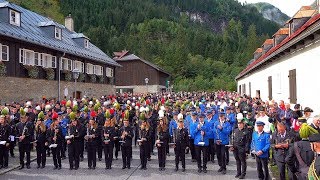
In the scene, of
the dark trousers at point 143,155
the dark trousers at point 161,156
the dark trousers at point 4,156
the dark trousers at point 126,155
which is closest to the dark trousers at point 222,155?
the dark trousers at point 161,156

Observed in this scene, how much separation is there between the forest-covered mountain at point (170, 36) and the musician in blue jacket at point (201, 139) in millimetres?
51156

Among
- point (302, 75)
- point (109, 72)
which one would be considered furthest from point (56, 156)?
point (109, 72)

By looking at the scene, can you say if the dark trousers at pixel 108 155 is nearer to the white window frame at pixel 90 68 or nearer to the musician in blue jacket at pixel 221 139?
the musician in blue jacket at pixel 221 139

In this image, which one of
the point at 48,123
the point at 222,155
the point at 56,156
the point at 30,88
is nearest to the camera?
the point at 222,155

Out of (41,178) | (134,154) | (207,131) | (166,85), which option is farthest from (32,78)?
(166,85)

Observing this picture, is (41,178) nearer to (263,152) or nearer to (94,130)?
(94,130)

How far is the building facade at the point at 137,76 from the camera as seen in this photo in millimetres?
55594

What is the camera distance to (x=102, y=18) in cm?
10888

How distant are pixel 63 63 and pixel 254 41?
69864 mm

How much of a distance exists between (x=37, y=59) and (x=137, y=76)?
107 ft

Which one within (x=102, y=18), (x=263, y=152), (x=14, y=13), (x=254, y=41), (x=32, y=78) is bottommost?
(x=263, y=152)

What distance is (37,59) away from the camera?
930 inches

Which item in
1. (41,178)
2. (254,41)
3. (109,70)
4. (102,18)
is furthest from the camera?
(102,18)

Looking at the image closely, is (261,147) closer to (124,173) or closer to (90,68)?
(124,173)
